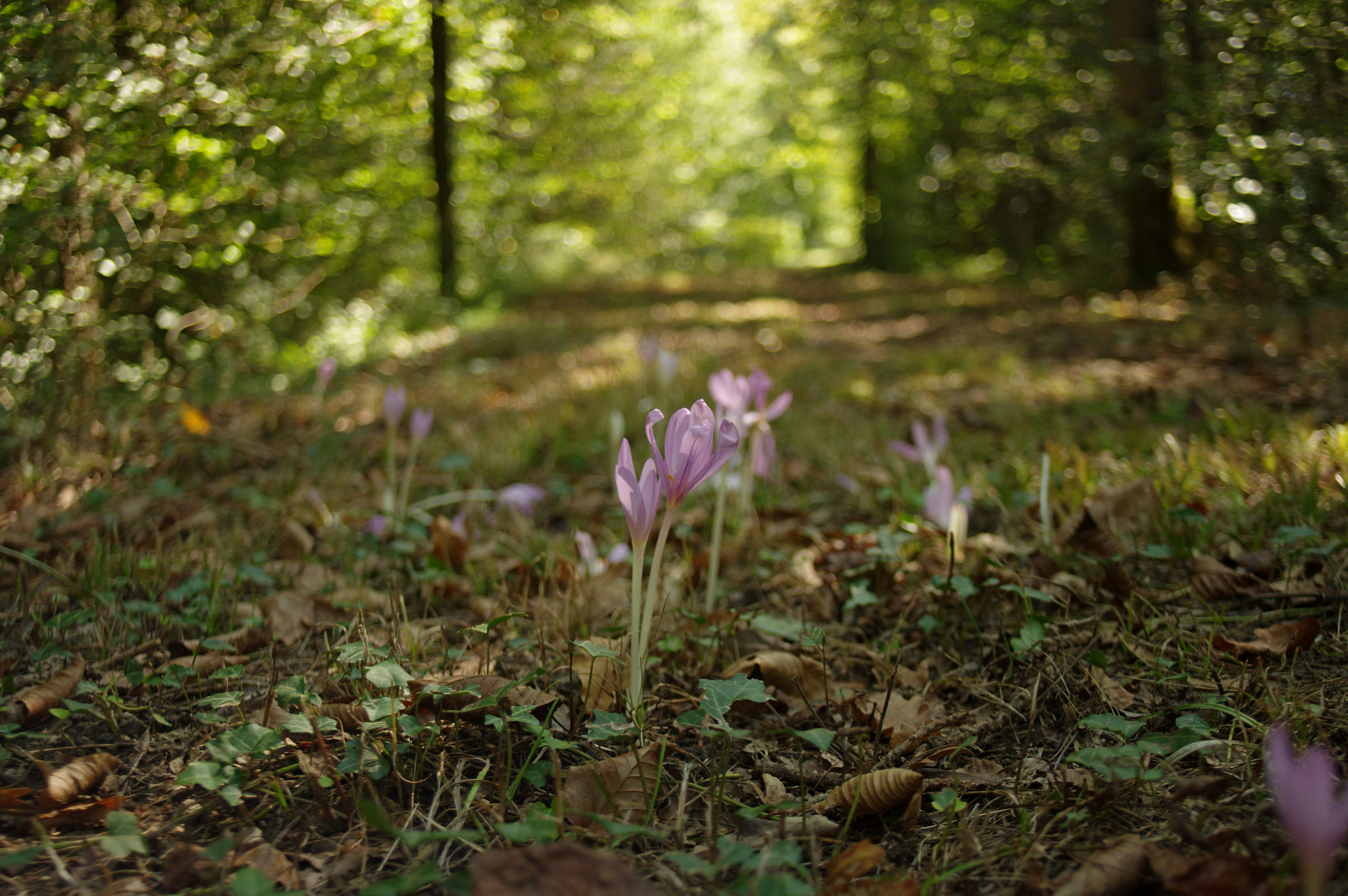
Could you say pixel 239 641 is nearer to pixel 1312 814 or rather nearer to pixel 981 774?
pixel 981 774

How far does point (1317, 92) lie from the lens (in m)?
3.91

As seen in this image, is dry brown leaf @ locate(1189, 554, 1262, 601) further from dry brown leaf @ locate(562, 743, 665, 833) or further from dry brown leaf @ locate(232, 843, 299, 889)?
dry brown leaf @ locate(232, 843, 299, 889)

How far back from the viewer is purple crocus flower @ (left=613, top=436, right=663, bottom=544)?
1.26 meters

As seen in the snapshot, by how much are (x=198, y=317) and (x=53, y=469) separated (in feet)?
6.24

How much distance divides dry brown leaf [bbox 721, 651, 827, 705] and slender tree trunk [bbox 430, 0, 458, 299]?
8392mm

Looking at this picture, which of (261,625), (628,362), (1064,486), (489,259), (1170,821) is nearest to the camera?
(1170,821)

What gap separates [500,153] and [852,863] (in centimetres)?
1032

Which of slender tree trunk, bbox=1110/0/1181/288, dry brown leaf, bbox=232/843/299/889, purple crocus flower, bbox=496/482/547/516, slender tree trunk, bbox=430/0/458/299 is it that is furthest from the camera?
slender tree trunk, bbox=430/0/458/299

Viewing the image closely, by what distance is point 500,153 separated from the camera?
10047 millimetres

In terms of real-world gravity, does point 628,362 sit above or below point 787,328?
above

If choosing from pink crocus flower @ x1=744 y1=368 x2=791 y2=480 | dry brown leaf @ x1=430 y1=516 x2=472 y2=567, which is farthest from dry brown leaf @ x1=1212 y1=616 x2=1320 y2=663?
dry brown leaf @ x1=430 y1=516 x2=472 y2=567

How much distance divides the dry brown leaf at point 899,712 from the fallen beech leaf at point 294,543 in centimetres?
178

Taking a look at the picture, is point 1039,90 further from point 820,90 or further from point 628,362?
point 820,90

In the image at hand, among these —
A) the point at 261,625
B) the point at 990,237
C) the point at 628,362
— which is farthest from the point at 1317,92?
the point at 990,237
